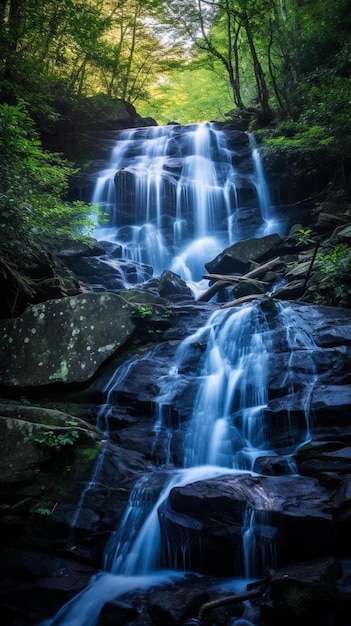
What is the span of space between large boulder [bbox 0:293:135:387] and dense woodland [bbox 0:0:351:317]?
2.61 feet

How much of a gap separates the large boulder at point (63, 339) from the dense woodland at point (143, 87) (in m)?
0.80

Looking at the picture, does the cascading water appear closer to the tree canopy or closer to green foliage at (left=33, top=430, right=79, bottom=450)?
green foliage at (left=33, top=430, right=79, bottom=450)

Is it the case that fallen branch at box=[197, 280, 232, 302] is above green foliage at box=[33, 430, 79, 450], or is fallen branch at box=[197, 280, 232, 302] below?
above

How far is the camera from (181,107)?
1025 inches

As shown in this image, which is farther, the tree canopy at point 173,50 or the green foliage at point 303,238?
the tree canopy at point 173,50

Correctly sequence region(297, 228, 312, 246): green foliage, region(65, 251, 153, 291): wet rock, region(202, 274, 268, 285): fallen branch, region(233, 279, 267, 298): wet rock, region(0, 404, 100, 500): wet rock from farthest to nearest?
region(65, 251, 153, 291): wet rock → region(202, 274, 268, 285): fallen branch → region(297, 228, 312, 246): green foliage → region(233, 279, 267, 298): wet rock → region(0, 404, 100, 500): wet rock

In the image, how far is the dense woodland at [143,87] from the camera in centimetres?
741

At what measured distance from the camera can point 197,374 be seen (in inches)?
254

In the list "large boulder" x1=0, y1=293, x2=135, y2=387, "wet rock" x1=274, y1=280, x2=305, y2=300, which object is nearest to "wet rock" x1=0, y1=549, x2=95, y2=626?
"large boulder" x1=0, y1=293, x2=135, y2=387

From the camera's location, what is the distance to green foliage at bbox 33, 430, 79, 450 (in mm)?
4688

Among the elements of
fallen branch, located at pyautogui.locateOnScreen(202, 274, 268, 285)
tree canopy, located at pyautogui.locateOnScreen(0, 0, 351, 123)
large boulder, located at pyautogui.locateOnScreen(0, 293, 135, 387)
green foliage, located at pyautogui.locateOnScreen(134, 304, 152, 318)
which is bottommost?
large boulder, located at pyautogui.locateOnScreen(0, 293, 135, 387)

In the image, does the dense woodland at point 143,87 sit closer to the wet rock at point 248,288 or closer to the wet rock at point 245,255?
the wet rock at point 248,288

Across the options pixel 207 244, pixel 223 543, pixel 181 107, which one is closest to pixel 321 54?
pixel 207 244

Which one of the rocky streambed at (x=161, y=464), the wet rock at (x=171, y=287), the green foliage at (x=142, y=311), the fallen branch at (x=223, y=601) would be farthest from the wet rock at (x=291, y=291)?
the fallen branch at (x=223, y=601)
